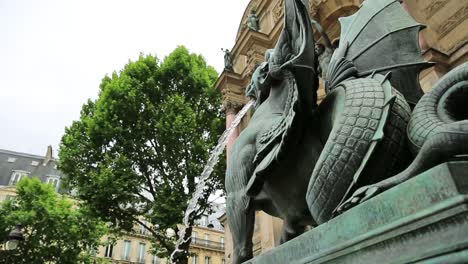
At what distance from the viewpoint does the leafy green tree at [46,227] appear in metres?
18.9

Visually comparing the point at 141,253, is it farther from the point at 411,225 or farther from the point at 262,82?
the point at 411,225

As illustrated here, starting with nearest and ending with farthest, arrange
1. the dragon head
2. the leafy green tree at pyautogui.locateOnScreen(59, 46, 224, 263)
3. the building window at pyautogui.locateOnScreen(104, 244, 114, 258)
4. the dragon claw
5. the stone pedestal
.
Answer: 1. the stone pedestal
2. the dragon claw
3. the dragon head
4. the leafy green tree at pyautogui.locateOnScreen(59, 46, 224, 263)
5. the building window at pyautogui.locateOnScreen(104, 244, 114, 258)

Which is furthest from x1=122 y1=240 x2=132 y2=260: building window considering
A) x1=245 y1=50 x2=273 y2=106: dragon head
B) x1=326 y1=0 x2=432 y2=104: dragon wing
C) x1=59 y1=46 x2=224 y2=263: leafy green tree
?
x1=326 y1=0 x2=432 y2=104: dragon wing

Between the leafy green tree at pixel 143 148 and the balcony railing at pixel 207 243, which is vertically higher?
the balcony railing at pixel 207 243

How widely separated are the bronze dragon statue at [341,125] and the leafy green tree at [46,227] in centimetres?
1807

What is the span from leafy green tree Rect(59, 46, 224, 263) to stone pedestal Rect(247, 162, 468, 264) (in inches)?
488

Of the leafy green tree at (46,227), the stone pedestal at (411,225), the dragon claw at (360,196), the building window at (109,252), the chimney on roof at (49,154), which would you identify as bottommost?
the stone pedestal at (411,225)

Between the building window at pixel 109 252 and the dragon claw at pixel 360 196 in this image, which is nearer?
the dragon claw at pixel 360 196

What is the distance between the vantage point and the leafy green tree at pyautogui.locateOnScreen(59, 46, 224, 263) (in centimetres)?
1426

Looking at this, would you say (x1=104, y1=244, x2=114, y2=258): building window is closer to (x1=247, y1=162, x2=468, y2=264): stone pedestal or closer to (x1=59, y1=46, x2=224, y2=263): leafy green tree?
(x1=59, y1=46, x2=224, y2=263): leafy green tree

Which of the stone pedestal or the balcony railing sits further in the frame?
the balcony railing

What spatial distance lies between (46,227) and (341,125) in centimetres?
2118

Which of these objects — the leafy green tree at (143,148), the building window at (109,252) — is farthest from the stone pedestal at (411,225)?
the building window at (109,252)

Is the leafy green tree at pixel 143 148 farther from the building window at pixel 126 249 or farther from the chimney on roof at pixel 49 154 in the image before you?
the chimney on roof at pixel 49 154
